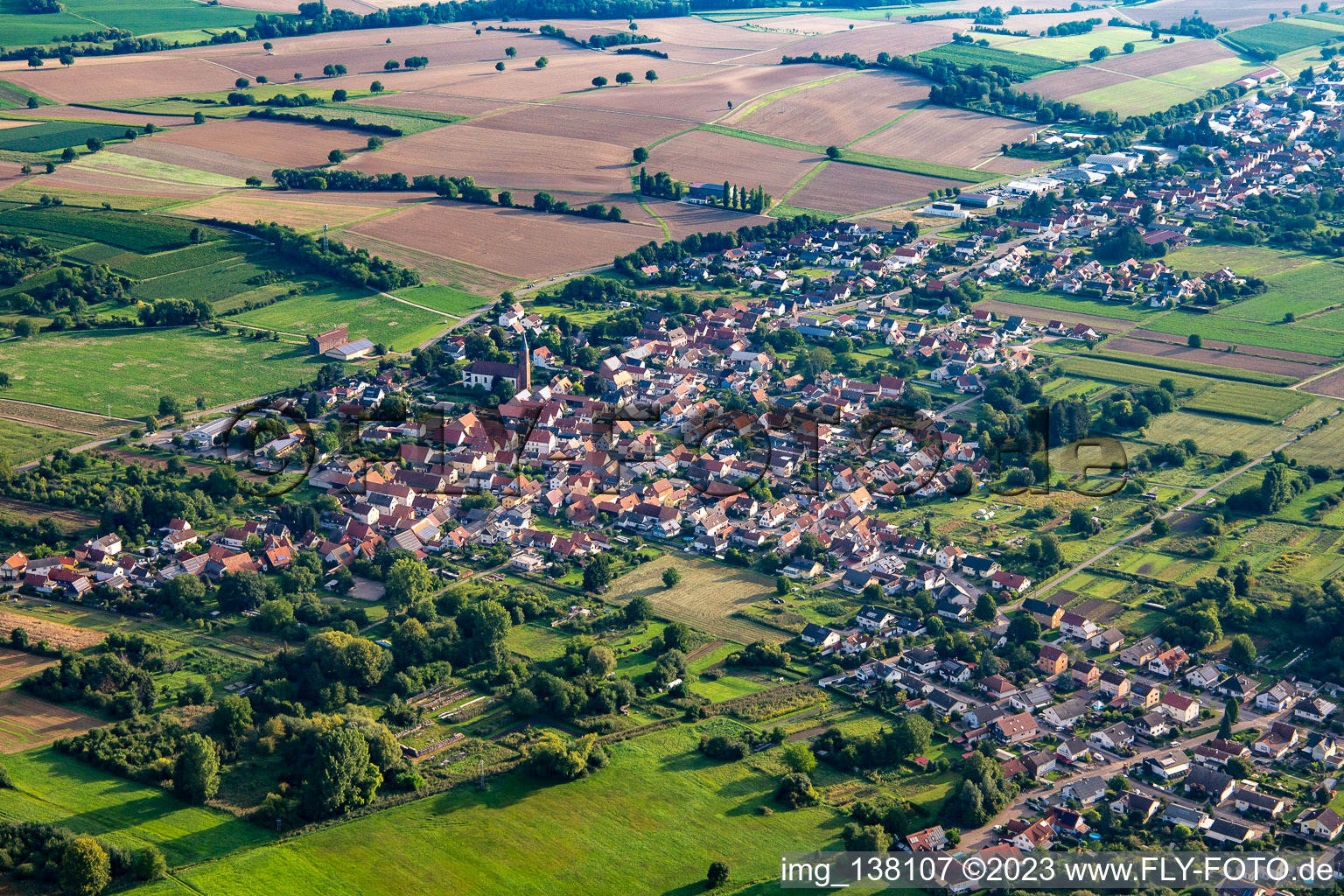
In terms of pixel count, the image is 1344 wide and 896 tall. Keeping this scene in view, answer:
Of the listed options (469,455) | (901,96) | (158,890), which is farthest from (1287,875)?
(901,96)

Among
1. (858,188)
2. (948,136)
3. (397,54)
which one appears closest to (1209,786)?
(858,188)

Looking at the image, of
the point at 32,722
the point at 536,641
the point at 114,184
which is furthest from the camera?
the point at 114,184

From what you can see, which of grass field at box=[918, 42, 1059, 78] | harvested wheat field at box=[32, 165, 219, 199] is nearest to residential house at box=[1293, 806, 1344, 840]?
harvested wheat field at box=[32, 165, 219, 199]

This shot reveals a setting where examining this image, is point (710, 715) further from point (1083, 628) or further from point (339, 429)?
point (339, 429)

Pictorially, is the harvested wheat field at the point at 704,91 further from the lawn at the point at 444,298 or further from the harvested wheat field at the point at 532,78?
the lawn at the point at 444,298

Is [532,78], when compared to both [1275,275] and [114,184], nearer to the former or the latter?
[114,184]

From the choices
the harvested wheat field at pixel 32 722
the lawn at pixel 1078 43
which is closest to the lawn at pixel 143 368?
the harvested wheat field at pixel 32 722

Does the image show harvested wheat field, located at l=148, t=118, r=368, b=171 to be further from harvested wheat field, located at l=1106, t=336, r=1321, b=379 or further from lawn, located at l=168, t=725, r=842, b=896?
lawn, located at l=168, t=725, r=842, b=896
